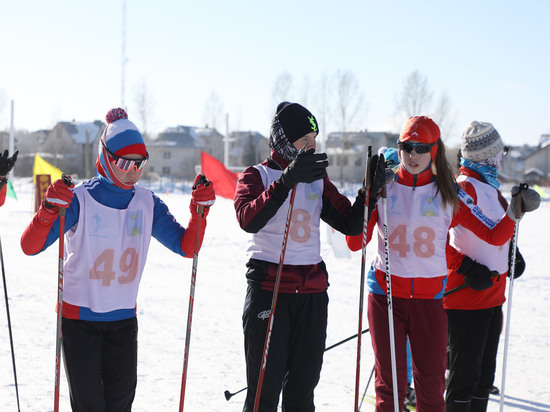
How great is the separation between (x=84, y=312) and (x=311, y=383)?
3.50 ft

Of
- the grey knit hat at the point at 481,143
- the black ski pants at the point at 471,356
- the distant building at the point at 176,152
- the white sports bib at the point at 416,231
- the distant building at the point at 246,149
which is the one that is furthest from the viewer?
the distant building at the point at 176,152

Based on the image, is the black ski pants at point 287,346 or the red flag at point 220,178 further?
the red flag at point 220,178

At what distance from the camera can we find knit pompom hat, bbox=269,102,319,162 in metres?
2.74

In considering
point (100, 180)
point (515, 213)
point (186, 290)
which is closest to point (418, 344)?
point (515, 213)

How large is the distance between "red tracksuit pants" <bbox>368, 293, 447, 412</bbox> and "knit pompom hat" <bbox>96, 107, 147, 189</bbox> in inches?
55.6

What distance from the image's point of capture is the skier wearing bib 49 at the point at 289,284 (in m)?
2.63

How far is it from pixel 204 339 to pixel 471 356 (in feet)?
8.78

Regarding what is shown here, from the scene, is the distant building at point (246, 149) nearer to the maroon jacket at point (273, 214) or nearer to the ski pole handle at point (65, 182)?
the maroon jacket at point (273, 214)

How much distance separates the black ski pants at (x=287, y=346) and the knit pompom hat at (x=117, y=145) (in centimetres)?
83

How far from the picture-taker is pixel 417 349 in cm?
281

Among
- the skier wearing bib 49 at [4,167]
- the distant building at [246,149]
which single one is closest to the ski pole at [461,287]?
the skier wearing bib 49 at [4,167]

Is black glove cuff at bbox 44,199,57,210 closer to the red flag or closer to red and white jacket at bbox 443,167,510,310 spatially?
red and white jacket at bbox 443,167,510,310

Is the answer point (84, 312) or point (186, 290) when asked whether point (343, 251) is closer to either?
point (186, 290)

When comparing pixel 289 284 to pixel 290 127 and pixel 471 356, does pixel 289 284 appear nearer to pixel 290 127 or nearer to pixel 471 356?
pixel 290 127
